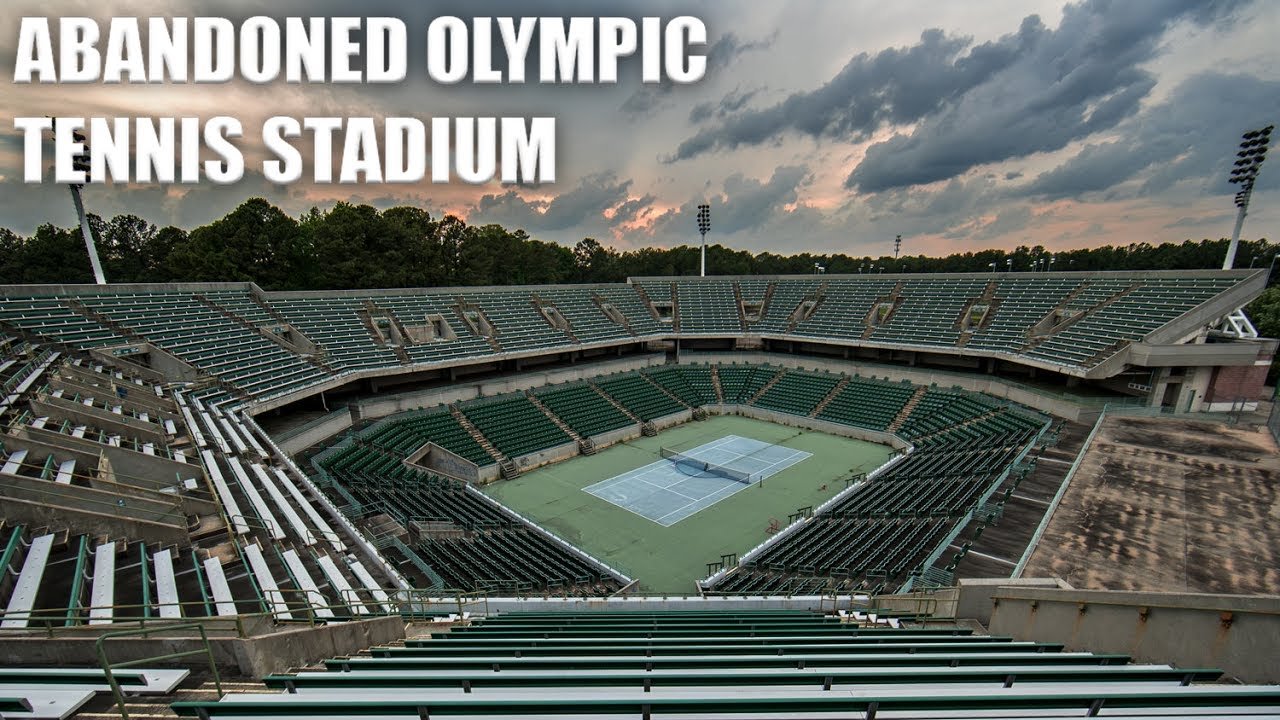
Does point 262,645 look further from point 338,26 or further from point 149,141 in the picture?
point 149,141

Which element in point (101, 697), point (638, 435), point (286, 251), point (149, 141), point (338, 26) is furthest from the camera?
point (286, 251)

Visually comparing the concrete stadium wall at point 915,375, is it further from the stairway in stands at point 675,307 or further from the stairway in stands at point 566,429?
the stairway in stands at point 566,429

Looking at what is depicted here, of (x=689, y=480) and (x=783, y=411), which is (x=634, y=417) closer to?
(x=689, y=480)

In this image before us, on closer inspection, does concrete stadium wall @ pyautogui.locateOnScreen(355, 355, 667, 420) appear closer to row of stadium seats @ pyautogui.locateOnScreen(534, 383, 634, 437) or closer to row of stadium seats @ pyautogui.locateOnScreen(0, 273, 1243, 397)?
row of stadium seats @ pyautogui.locateOnScreen(534, 383, 634, 437)

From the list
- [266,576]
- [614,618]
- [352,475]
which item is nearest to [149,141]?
[352,475]

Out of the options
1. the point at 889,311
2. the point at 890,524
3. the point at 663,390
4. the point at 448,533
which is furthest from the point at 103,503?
the point at 889,311

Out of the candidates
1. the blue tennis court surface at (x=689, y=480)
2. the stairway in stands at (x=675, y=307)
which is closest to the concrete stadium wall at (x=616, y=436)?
the blue tennis court surface at (x=689, y=480)
